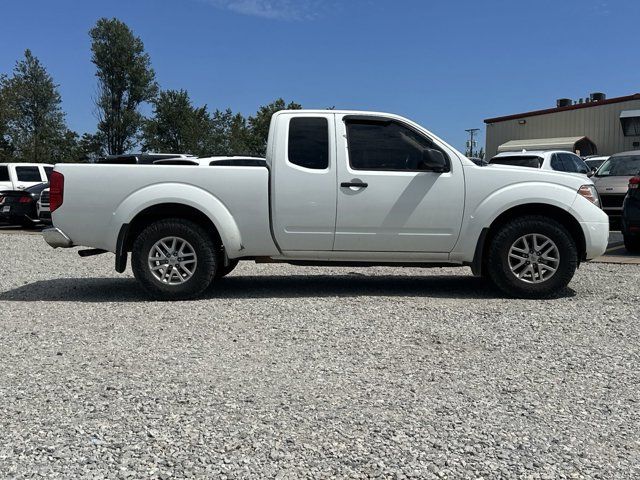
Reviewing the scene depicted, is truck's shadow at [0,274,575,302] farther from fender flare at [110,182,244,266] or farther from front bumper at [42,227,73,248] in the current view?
fender flare at [110,182,244,266]

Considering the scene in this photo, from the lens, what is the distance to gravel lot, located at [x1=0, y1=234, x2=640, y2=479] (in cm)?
285

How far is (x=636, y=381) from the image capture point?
3.93 meters

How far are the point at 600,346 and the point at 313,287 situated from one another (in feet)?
11.7

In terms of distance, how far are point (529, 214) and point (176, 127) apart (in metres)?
37.4

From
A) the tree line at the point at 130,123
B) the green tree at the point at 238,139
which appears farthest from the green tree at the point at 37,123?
the green tree at the point at 238,139

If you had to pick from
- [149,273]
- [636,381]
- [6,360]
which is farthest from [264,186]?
[636,381]

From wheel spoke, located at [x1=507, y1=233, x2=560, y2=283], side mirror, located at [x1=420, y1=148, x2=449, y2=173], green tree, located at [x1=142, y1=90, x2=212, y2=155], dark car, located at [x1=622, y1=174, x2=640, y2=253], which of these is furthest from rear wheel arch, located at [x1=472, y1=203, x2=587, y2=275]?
green tree, located at [x1=142, y1=90, x2=212, y2=155]

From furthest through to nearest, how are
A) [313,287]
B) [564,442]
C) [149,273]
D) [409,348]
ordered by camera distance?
1. [313,287]
2. [149,273]
3. [409,348]
4. [564,442]

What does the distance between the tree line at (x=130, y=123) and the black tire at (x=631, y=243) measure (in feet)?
105

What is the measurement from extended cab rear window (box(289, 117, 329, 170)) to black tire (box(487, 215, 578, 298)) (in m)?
2.00

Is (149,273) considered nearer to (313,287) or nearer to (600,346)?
(313,287)

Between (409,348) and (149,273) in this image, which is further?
(149,273)

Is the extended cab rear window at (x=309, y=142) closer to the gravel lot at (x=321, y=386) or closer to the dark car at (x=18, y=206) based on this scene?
the gravel lot at (x=321, y=386)

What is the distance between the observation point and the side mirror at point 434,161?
6.48m
